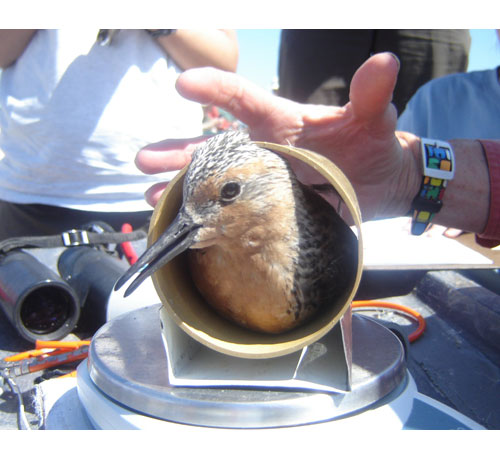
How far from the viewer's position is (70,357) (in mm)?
1592

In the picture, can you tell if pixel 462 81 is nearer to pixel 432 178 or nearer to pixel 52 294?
pixel 432 178

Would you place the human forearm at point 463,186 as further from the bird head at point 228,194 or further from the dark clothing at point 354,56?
the dark clothing at point 354,56

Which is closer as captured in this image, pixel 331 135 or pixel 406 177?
pixel 331 135

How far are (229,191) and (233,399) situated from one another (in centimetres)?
50

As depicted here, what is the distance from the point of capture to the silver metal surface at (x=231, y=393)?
92 centimetres

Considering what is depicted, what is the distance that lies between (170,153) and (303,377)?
95cm

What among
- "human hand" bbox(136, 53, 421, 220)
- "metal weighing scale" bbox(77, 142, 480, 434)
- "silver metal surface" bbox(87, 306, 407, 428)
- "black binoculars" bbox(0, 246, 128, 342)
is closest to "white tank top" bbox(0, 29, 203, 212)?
"black binoculars" bbox(0, 246, 128, 342)

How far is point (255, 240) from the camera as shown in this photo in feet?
4.00

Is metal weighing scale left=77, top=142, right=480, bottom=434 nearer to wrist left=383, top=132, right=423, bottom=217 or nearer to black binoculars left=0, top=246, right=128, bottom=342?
black binoculars left=0, top=246, right=128, bottom=342

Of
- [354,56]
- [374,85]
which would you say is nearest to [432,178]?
[374,85]

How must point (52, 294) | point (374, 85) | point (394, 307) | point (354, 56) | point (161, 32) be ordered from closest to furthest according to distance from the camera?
1. point (374, 85)
2. point (52, 294)
3. point (394, 307)
4. point (161, 32)
5. point (354, 56)

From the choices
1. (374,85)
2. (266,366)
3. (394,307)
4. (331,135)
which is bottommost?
(394,307)

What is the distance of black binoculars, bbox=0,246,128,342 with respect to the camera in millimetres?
1751

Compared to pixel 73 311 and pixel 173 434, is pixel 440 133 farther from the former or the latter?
pixel 173 434
